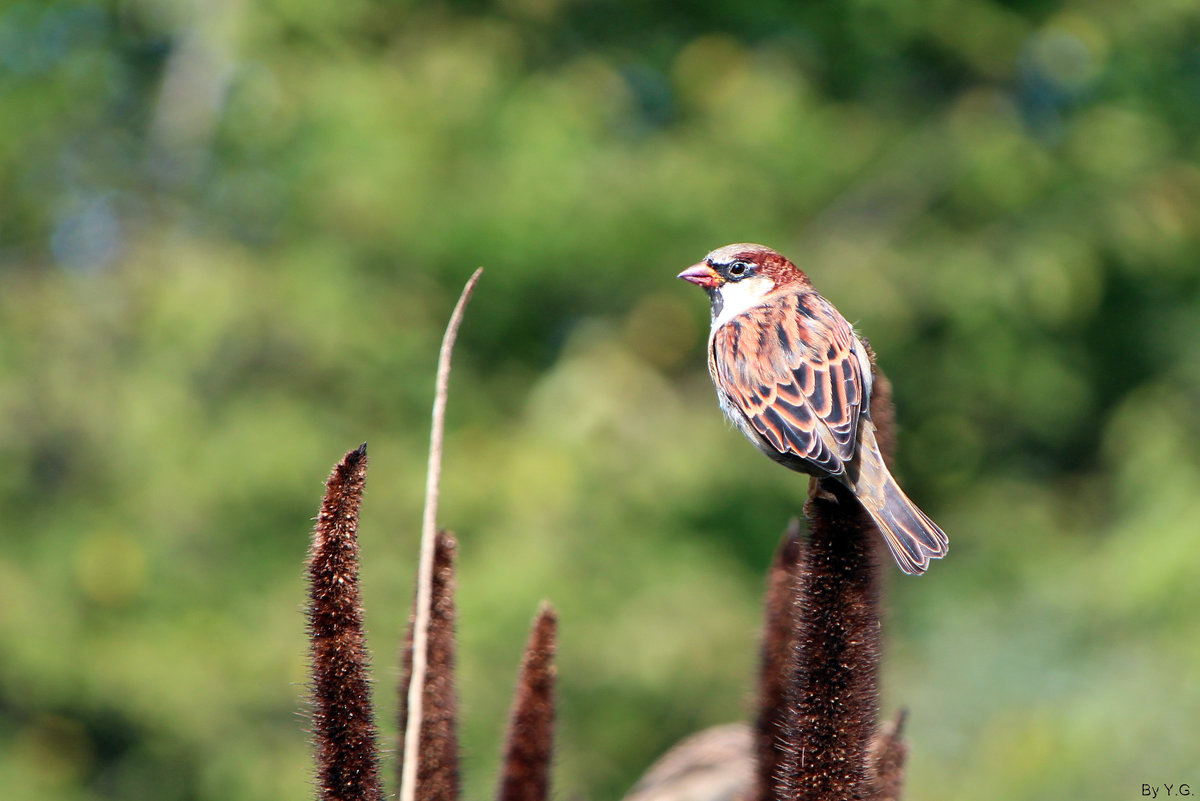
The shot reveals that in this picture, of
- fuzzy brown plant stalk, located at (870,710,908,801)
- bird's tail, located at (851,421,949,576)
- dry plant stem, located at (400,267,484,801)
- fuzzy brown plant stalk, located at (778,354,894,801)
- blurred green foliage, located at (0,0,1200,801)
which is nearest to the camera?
dry plant stem, located at (400,267,484,801)

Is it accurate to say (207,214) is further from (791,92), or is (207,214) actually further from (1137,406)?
(1137,406)

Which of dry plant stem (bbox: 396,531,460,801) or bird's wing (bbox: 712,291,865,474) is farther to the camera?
bird's wing (bbox: 712,291,865,474)

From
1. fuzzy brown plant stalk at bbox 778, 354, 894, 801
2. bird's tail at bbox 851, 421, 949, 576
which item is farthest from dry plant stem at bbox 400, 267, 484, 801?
bird's tail at bbox 851, 421, 949, 576

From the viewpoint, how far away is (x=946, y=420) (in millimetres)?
13422

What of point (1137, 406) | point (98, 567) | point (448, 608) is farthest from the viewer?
point (1137, 406)

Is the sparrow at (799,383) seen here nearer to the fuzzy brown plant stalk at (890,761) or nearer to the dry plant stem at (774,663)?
the dry plant stem at (774,663)

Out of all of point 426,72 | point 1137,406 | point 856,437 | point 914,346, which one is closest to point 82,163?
point 426,72

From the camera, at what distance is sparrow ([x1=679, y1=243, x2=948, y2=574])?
2965 mm

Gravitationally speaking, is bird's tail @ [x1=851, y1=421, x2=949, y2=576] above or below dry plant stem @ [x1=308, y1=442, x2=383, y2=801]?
above

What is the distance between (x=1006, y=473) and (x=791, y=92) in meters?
4.51

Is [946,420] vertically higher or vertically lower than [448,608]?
higher

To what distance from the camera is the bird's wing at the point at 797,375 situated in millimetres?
3271

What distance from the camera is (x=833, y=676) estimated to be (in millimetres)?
2197

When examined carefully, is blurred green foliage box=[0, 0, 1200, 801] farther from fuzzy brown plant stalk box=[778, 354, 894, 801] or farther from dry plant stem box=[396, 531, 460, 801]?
fuzzy brown plant stalk box=[778, 354, 894, 801]
